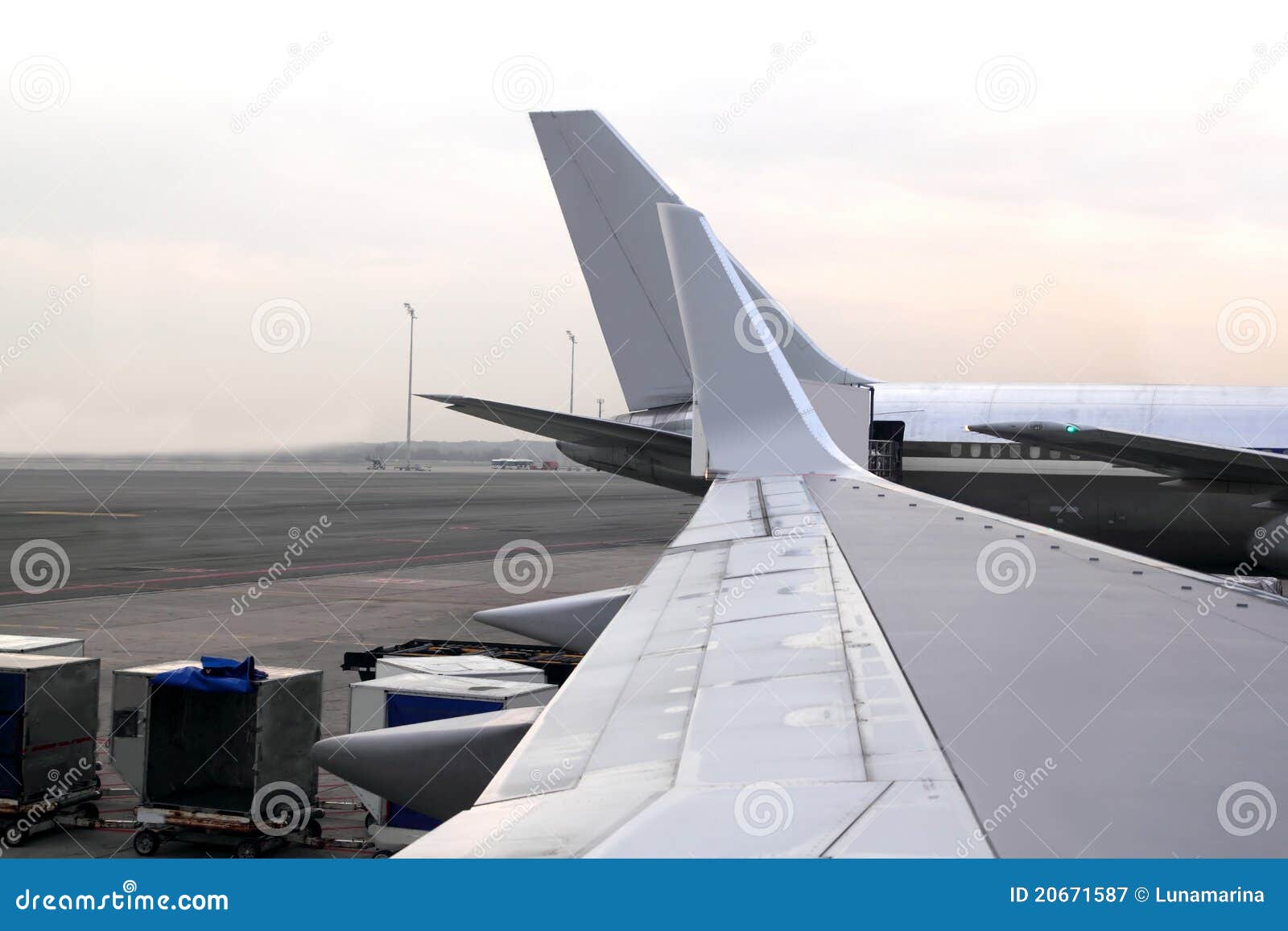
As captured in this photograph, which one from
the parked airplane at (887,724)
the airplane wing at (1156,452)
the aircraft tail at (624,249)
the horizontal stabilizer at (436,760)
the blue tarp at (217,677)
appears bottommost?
the blue tarp at (217,677)

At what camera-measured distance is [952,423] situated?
65.4ft

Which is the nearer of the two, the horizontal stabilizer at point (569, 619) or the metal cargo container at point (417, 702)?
the horizontal stabilizer at point (569, 619)

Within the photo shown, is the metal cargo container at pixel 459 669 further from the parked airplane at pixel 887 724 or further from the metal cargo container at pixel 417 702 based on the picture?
the parked airplane at pixel 887 724

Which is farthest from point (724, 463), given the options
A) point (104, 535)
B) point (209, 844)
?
point (104, 535)

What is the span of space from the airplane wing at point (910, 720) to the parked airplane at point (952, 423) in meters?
12.1

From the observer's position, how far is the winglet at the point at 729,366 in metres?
8.73

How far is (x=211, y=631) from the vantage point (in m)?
16.4

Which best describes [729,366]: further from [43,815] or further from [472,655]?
[43,815]

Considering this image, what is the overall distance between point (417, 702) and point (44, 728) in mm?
3097

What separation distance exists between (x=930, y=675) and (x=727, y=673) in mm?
580

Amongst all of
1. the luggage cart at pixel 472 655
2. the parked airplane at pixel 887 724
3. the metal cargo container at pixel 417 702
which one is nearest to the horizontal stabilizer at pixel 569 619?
the metal cargo container at pixel 417 702

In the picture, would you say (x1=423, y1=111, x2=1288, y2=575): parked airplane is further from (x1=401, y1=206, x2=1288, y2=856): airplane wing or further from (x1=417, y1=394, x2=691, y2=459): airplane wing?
(x1=401, y1=206, x2=1288, y2=856): airplane wing
